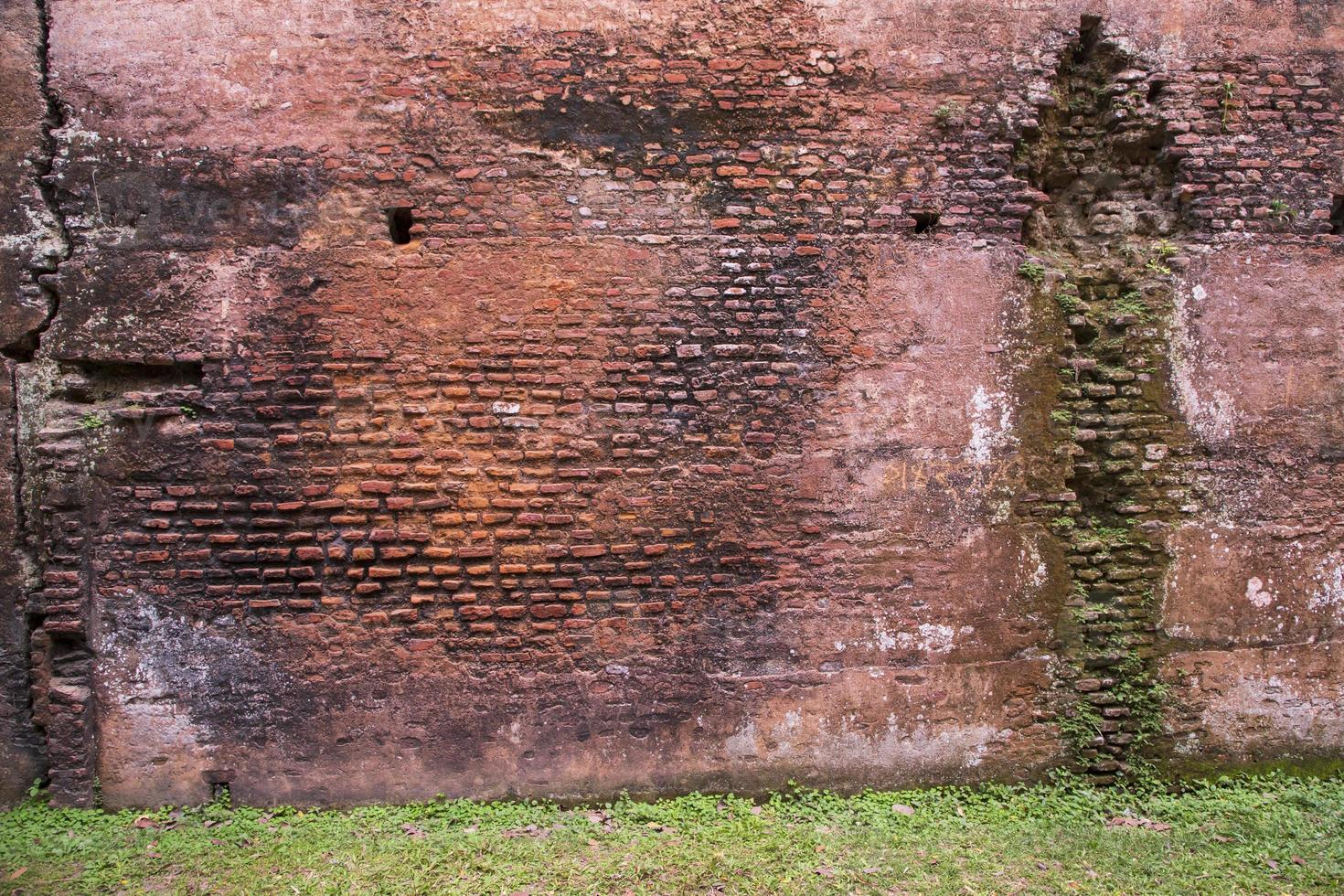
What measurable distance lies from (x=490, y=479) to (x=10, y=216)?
2.86m

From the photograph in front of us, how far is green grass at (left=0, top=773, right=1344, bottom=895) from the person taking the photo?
3475mm

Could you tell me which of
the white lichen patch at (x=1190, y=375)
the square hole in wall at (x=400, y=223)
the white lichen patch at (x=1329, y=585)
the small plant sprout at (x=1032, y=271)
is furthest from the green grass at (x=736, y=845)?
the square hole in wall at (x=400, y=223)

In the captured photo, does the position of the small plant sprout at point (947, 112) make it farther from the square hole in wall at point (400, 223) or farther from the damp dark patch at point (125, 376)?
the damp dark patch at point (125, 376)

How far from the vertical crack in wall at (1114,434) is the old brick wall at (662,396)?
3cm

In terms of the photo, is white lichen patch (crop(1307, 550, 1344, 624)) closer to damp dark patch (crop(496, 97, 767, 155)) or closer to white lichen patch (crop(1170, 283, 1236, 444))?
white lichen patch (crop(1170, 283, 1236, 444))

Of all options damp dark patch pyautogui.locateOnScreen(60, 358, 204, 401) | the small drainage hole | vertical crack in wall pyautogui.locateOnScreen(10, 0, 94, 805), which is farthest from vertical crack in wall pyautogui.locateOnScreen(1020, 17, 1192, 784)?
vertical crack in wall pyautogui.locateOnScreen(10, 0, 94, 805)

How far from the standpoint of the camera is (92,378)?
3998 millimetres

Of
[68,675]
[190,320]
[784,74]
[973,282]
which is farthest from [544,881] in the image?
[784,74]

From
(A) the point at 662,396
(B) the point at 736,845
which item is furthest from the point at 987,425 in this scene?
(B) the point at 736,845

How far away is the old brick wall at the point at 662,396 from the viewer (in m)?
3.95

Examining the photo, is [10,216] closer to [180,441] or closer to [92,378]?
[92,378]

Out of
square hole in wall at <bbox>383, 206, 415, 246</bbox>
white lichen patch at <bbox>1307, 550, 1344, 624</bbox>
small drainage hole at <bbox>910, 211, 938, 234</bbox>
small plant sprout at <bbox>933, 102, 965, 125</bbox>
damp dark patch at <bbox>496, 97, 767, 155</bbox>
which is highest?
small plant sprout at <bbox>933, 102, 965, 125</bbox>

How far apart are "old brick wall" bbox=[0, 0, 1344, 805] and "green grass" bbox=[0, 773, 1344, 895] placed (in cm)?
18

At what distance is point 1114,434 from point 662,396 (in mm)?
2604
